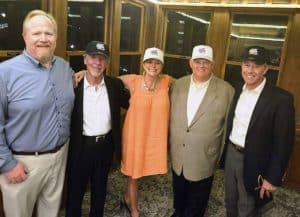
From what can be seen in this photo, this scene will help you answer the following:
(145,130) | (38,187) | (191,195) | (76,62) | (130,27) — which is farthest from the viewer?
(130,27)

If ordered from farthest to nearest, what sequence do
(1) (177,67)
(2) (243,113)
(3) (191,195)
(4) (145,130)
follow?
(1) (177,67), (3) (191,195), (4) (145,130), (2) (243,113)

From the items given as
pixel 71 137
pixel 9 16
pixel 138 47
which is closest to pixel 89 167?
pixel 71 137

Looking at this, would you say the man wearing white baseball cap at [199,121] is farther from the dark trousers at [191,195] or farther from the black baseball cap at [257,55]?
the black baseball cap at [257,55]

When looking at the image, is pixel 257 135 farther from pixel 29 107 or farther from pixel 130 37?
pixel 130 37

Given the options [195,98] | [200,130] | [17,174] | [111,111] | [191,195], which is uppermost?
[195,98]

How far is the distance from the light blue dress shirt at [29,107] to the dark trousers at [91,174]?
1.02 feet

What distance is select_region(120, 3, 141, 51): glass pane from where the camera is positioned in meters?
3.25

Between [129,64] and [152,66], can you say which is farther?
[129,64]

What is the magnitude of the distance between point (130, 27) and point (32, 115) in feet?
7.13

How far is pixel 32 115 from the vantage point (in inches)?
61.7

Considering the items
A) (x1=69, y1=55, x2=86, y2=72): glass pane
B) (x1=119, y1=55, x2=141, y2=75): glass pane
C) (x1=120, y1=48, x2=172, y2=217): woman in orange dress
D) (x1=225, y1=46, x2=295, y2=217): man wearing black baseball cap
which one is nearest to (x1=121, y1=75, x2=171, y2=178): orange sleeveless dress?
(x1=120, y1=48, x2=172, y2=217): woman in orange dress

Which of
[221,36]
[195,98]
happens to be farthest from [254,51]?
[221,36]

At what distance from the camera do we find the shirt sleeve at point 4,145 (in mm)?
1490

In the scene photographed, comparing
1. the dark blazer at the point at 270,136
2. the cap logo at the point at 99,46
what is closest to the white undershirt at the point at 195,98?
the dark blazer at the point at 270,136
